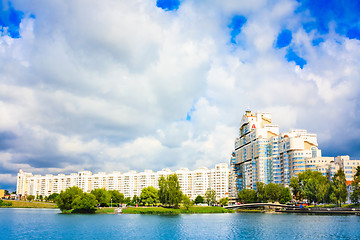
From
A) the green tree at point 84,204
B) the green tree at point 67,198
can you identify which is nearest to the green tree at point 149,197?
the green tree at point 67,198

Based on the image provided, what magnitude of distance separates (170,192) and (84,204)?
33645 millimetres

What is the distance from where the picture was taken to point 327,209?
135 meters

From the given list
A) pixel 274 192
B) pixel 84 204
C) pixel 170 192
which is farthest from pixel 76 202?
pixel 274 192

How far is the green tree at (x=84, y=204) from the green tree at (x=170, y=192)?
2839 centimetres

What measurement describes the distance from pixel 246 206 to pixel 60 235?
138 m

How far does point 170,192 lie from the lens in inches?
5527

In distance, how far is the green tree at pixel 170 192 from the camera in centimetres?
14088

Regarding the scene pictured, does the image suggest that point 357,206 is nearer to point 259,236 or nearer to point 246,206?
point 246,206

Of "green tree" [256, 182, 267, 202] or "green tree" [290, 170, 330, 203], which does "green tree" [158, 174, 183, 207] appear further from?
"green tree" [256, 182, 267, 202]

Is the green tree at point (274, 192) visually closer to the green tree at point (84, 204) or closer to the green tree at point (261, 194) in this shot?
the green tree at point (261, 194)

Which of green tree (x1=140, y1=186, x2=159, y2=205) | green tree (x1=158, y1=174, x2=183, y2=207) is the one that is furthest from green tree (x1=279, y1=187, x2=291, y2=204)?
green tree (x1=140, y1=186, x2=159, y2=205)

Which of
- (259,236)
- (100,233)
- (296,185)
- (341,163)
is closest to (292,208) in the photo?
(296,185)

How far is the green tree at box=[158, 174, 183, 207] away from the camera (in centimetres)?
14088

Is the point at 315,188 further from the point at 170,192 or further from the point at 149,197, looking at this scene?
the point at 149,197
